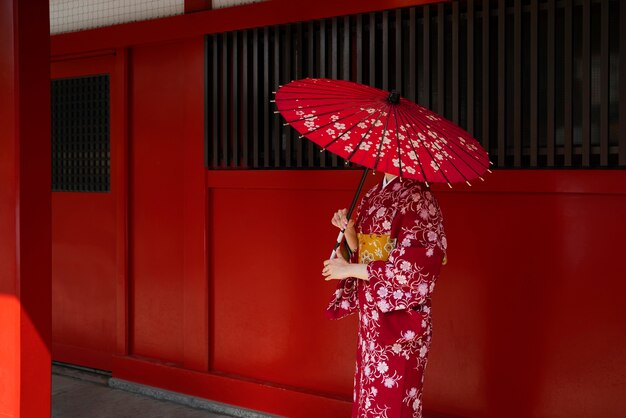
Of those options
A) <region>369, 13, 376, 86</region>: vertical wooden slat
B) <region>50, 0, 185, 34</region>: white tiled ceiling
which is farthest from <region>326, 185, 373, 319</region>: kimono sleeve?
<region>50, 0, 185, 34</region>: white tiled ceiling

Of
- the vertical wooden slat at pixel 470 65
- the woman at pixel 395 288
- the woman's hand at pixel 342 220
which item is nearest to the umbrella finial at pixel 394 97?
the woman at pixel 395 288

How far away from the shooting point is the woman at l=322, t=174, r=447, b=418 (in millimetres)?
2945

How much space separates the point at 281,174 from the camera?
178 inches

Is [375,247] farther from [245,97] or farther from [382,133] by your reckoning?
[245,97]

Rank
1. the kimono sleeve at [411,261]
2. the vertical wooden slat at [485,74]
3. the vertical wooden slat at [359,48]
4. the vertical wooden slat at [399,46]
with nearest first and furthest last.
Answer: the kimono sleeve at [411,261] → the vertical wooden slat at [485,74] → the vertical wooden slat at [399,46] → the vertical wooden slat at [359,48]

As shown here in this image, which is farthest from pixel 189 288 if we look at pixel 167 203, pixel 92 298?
pixel 92 298

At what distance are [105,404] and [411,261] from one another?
3.01m

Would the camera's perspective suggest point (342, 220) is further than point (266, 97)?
No

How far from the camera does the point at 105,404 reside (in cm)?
500

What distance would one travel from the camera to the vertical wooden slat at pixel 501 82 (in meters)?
3.68

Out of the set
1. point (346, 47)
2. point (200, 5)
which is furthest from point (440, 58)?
point (200, 5)

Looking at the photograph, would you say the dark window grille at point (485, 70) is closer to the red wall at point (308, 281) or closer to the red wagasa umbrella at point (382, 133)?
the red wall at point (308, 281)

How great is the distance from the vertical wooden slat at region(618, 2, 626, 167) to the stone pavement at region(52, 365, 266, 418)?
2691 millimetres

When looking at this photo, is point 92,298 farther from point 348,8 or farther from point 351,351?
point 348,8
